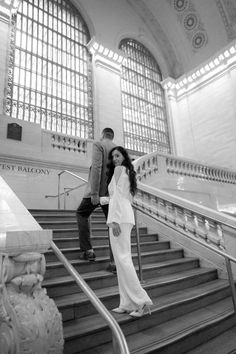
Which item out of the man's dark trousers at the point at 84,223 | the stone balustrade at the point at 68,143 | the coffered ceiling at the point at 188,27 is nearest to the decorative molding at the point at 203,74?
the coffered ceiling at the point at 188,27

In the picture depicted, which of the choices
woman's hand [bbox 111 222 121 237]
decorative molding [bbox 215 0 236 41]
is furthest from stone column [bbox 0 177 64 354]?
decorative molding [bbox 215 0 236 41]

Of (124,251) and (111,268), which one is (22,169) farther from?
(124,251)

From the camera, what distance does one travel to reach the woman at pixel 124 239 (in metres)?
2.37

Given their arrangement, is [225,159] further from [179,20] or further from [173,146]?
[179,20]

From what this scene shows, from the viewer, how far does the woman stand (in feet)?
7.79

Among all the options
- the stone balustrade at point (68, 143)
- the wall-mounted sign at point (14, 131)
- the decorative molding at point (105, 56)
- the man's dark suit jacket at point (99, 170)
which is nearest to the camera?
the man's dark suit jacket at point (99, 170)

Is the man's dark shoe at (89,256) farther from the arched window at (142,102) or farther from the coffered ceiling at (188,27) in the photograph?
the coffered ceiling at (188,27)

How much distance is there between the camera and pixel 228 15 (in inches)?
579

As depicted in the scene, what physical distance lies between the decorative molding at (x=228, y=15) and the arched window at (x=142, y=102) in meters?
4.52

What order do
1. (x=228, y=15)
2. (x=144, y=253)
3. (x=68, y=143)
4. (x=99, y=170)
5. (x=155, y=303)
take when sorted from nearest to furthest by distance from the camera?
(x=155, y=303), (x=99, y=170), (x=144, y=253), (x=68, y=143), (x=228, y=15)

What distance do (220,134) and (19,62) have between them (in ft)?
35.0

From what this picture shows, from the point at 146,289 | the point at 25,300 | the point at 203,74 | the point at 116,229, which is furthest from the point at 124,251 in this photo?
the point at 203,74

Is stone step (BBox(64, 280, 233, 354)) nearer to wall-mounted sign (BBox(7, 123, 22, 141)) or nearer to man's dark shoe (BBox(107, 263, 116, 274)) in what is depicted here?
man's dark shoe (BBox(107, 263, 116, 274))

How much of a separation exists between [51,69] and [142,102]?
18.8 ft
